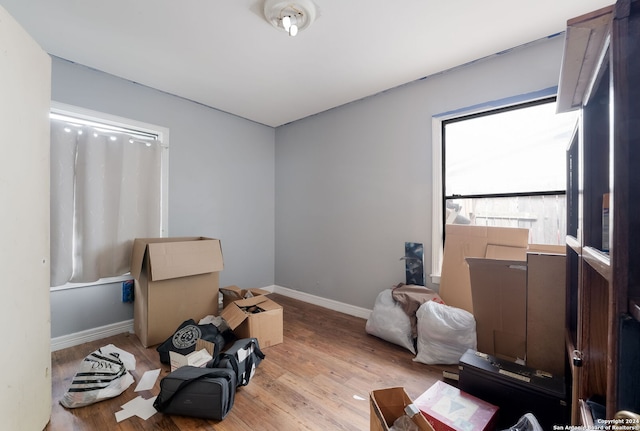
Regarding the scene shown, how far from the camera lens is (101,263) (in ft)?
7.91

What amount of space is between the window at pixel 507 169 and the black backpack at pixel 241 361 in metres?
1.79

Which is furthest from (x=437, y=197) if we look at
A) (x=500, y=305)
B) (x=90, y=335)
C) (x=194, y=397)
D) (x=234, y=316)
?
(x=90, y=335)

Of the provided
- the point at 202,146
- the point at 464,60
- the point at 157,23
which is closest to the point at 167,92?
the point at 202,146

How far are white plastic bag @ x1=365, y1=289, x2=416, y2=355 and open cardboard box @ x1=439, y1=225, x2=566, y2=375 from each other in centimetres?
64

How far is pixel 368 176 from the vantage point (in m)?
2.98

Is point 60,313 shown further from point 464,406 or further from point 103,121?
point 464,406

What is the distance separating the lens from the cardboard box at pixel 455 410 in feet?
4.01

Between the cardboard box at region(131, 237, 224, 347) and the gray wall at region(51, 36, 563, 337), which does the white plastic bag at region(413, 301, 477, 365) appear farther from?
the cardboard box at region(131, 237, 224, 347)

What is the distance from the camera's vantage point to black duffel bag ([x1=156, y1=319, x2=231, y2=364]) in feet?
6.69

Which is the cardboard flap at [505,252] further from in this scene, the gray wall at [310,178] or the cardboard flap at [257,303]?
the cardboard flap at [257,303]

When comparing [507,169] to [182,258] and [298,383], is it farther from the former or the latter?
[182,258]

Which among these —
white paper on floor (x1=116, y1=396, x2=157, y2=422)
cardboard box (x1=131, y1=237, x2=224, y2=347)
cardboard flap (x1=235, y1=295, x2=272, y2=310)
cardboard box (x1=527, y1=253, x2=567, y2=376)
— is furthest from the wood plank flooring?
cardboard box (x1=527, y1=253, x2=567, y2=376)

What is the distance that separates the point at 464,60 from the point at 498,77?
312 mm

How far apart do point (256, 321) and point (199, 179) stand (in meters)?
1.80
